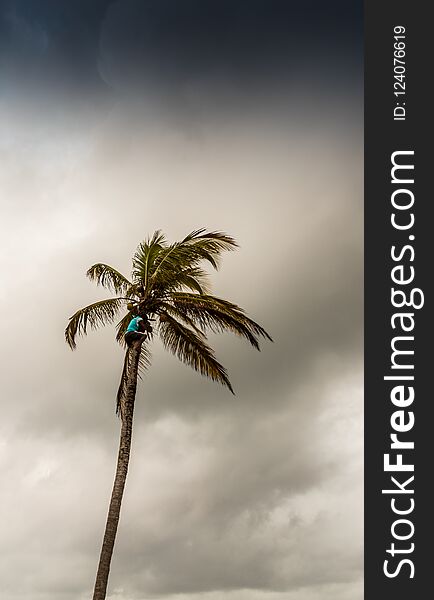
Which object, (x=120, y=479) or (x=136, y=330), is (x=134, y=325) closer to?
(x=136, y=330)

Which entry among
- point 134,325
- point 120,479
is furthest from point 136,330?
point 120,479

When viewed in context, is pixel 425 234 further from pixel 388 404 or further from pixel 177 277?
pixel 177 277

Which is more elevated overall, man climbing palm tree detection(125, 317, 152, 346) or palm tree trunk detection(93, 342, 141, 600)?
man climbing palm tree detection(125, 317, 152, 346)

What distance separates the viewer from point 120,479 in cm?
2494

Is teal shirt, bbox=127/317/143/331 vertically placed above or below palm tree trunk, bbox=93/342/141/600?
above

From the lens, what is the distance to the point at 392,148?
61.8ft

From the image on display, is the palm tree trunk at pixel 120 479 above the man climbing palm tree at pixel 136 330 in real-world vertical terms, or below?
below

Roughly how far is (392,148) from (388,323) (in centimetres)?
384

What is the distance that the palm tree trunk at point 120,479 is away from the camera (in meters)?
23.5

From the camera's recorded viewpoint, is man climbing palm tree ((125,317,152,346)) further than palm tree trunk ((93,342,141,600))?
Yes

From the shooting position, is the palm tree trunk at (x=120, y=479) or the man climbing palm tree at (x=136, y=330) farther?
the man climbing palm tree at (x=136, y=330)

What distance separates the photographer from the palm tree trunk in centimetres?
2355

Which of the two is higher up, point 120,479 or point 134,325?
point 134,325

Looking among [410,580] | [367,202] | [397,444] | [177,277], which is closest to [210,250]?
[177,277]
